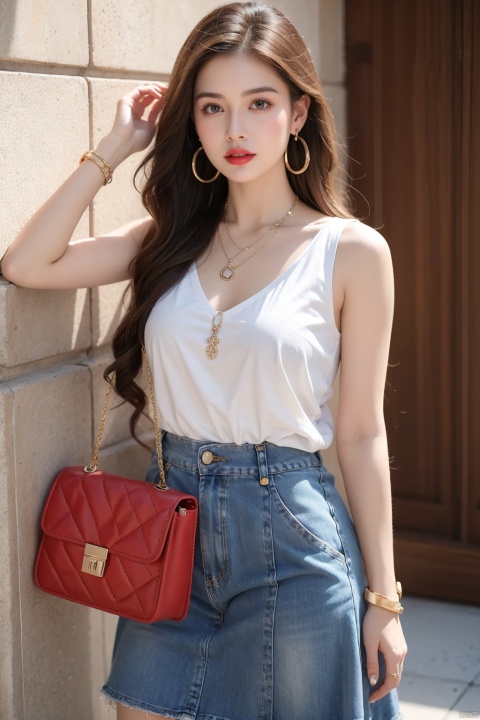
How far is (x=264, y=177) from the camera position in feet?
9.10

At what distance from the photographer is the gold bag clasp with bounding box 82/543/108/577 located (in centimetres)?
252

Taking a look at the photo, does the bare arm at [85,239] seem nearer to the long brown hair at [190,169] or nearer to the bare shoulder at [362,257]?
Answer: the long brown hair at [190,169]

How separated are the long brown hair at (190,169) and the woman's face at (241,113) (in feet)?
0.12

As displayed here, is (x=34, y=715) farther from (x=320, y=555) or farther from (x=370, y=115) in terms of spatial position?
(x=370, y=115)

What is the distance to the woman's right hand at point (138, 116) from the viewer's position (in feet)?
9.07

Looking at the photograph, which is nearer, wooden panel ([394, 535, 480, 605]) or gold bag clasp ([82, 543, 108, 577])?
gold bag clasp ([82, 543, 108, 577])

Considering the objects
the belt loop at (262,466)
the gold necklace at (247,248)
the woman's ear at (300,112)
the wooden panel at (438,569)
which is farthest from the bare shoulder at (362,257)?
the wooden panel at (438,569)

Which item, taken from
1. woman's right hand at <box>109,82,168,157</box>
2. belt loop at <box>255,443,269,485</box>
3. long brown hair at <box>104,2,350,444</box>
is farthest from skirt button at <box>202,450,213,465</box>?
woman's right hand at <box>109,82,168,157</box>

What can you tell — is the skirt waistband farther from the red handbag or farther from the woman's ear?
the woman's ear

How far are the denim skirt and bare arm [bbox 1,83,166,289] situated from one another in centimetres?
51

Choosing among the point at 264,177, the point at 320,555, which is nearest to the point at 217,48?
the point at 264,177

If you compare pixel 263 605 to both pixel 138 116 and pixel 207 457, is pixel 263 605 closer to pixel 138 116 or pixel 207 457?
pixel 207 457

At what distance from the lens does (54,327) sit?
2785mm

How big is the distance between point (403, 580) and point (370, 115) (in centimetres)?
189
